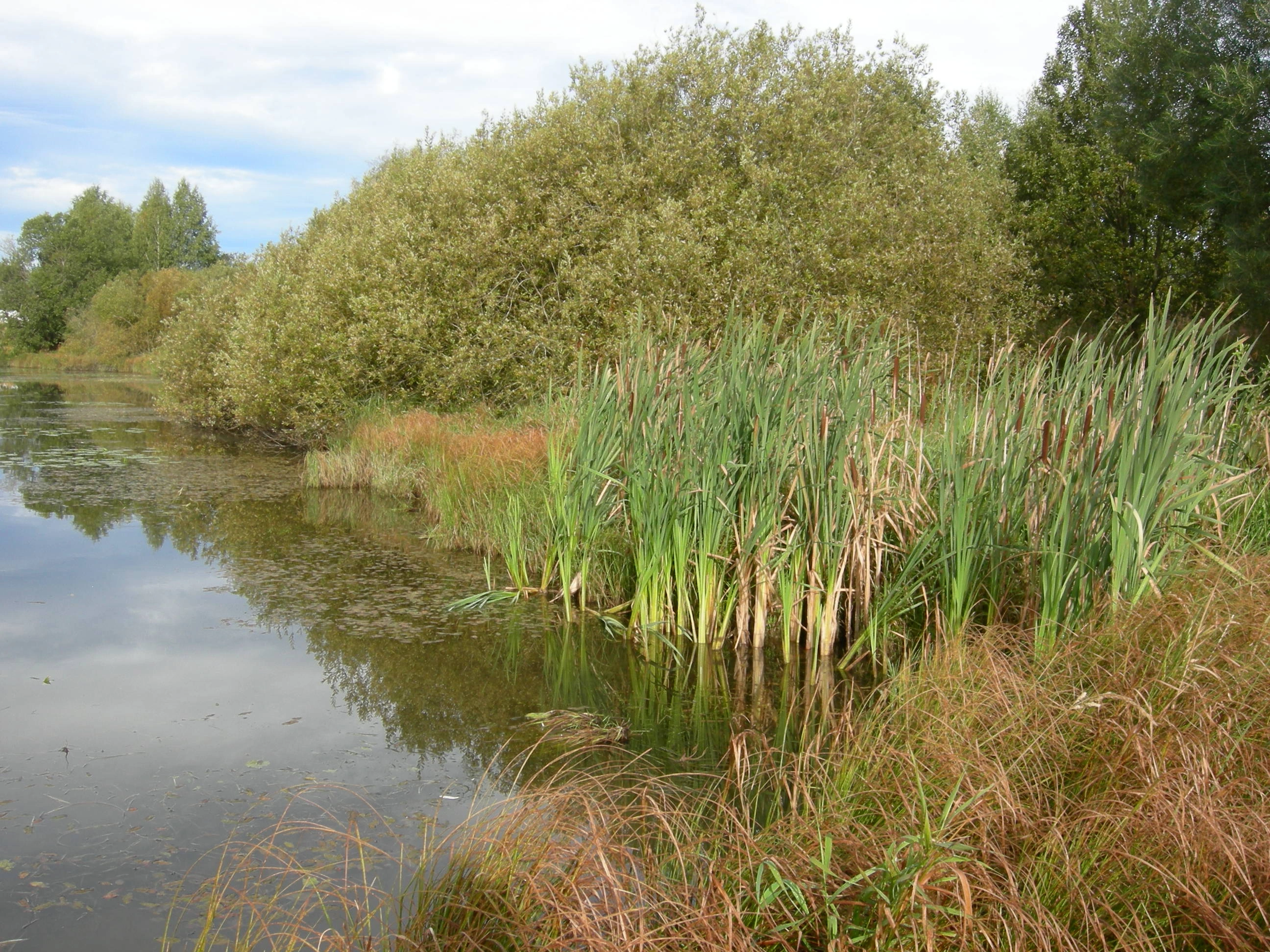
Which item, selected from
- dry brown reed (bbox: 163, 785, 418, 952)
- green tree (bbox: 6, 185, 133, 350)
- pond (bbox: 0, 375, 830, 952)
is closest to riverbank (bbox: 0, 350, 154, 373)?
green tree (bbox: 6, 185, 133, 350)

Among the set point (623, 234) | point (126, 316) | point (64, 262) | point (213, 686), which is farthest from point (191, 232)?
point (213, 686)

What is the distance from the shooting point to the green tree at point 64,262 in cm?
5359

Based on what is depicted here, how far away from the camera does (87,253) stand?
55.9 meters

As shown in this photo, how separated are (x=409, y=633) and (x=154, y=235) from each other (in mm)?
59634

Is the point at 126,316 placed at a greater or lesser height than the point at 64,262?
lesser

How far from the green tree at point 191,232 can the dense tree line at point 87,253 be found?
0.04 metres

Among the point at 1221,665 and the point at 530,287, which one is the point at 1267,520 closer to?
the point at 1221,665

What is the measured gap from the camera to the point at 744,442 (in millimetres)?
5812

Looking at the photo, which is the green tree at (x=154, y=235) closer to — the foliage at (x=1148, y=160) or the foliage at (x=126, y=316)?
the foliage at (x=126, y=316)

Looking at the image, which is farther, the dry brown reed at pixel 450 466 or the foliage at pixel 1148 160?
the foliage at pixel 1148 160

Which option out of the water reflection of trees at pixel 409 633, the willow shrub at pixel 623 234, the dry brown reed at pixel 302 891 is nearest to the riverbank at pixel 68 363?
the willow shrub at pixel 623 234

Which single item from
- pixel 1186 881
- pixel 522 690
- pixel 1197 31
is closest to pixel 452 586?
pixel 522 690

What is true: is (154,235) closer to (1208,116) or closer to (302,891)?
(1208,116)

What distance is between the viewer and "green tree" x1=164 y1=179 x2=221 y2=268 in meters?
58.0
